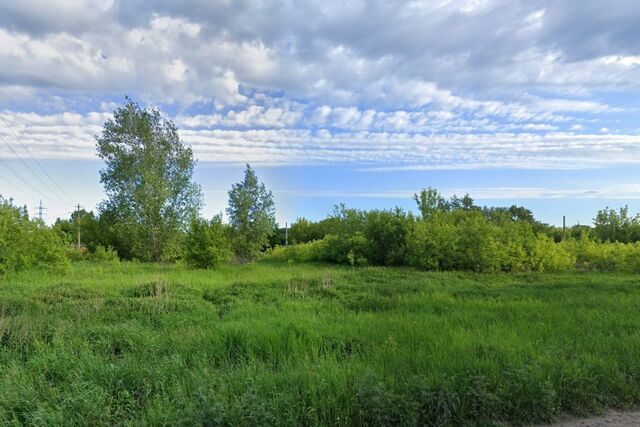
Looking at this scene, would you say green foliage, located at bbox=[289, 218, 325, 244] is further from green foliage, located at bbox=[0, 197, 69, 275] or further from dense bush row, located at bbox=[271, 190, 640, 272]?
green foliage, located at bbox=[0, 197, 69, 275]

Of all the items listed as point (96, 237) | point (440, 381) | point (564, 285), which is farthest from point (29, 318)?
point (96, 237)

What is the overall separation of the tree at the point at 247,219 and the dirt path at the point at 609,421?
3032 centimetres

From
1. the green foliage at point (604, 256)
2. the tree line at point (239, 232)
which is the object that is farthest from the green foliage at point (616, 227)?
the green foliage at point (604, 256)

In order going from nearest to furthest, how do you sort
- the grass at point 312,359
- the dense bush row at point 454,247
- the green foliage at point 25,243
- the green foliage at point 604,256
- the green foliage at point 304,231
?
1. the grass at point 312,359
2. the green foliage at point 25,243
3. the dense bush row at point 454,247
4. the green foliage at point 604,256
5. the green foliage at point 304,231

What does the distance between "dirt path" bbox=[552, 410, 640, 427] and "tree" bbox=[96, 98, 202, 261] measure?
29573 mm

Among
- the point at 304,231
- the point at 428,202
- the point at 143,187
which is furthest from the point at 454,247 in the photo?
the point at 304,231

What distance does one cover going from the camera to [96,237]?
35562 mm

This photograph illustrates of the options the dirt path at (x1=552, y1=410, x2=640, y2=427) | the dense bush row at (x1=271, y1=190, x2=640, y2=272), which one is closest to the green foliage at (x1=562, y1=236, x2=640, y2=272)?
the dense bush row at (x1=271, y1=190, x2=640, y2=272)

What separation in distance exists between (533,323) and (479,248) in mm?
13906

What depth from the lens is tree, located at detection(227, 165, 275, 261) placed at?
34188mm

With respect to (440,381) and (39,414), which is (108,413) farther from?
(440,381)

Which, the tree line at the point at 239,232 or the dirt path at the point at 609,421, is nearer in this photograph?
the dirt path at the point at 609,421

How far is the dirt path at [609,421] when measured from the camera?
4.59 meters

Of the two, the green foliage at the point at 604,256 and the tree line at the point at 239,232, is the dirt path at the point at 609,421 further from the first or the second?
the green foliage at the point at 604,256
